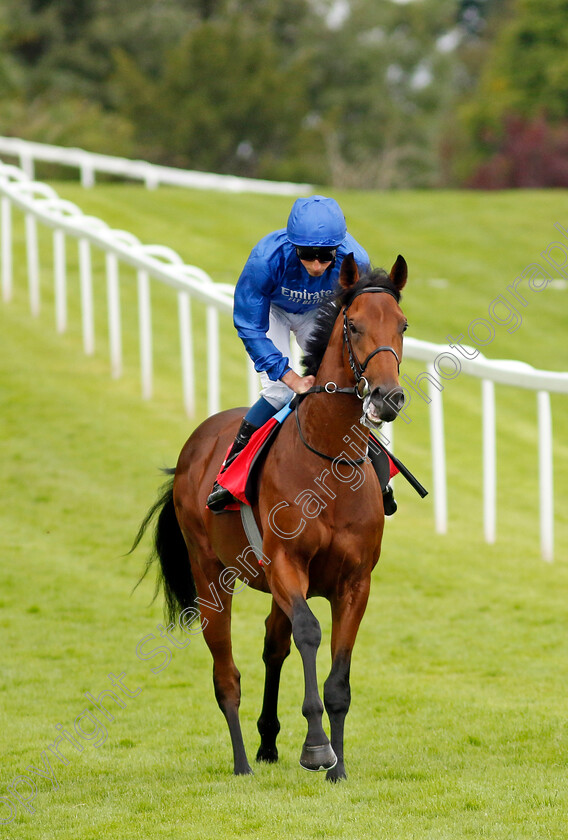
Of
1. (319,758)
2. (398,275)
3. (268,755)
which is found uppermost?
(398,275)

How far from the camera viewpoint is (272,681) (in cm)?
535

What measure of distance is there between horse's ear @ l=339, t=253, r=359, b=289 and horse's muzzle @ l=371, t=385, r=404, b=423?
564 mm

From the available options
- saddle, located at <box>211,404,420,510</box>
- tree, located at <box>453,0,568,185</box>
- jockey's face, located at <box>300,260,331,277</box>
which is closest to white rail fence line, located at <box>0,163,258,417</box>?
saddle, located at <box>211,404,420,510</box>

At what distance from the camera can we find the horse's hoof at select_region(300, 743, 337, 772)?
4.46 m

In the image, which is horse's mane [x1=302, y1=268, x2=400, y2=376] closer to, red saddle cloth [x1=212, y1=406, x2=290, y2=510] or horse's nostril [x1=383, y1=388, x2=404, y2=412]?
red saddle cloth [x1=212, y1=406, x2=290, y2=510]

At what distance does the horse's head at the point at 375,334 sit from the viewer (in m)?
4.25

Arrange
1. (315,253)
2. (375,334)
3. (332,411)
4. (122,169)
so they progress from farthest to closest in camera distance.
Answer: (122,169), (315,253), (332,411), (375,334)

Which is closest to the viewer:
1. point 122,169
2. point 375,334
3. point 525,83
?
point 375,334

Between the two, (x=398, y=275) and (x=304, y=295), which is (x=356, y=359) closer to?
(x=398, y=275)

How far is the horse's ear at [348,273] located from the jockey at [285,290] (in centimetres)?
12

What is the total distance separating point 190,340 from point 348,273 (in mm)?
6960

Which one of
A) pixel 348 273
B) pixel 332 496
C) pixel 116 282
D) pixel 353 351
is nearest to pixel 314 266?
pixel 348 273

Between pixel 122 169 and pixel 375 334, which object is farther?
pixel 122 169

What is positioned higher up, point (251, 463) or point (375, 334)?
point (375, 334)
